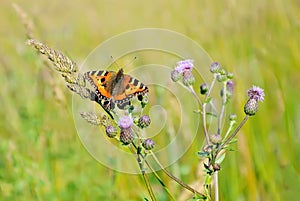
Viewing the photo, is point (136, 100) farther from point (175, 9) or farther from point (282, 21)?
point (175, 9)

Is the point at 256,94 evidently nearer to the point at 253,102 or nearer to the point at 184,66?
the point at 253,102

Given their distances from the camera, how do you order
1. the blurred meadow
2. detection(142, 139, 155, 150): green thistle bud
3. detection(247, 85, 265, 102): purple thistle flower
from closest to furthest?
detection(142, 139, 155, 150): green thistle bud < detection(247, 85, 265, 102): purple thistle flower < the blurred meadow

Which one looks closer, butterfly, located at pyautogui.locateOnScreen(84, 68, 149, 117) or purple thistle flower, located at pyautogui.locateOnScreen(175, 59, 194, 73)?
butterfly, located at pyautogui.locateOnScreen(84, 68, 149, 117)

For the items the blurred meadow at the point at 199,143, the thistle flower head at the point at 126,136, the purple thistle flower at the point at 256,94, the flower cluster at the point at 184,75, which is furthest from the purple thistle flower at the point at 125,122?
the blurred meadow at the point at 199,143

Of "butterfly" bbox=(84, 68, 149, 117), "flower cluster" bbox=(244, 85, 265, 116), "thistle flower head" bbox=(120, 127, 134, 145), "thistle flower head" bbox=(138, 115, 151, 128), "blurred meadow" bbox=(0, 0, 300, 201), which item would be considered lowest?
"thistle flower head" bbox=(120, 127, 134, 145)

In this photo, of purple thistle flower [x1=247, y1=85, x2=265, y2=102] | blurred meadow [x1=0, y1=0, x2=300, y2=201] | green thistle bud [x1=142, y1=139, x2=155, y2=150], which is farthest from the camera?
blurred meadow [x1=0, y1=0, x2=300, y2=201]

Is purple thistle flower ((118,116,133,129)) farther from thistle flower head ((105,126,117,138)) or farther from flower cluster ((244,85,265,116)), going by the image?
flower cluster ((244,85,265,116))

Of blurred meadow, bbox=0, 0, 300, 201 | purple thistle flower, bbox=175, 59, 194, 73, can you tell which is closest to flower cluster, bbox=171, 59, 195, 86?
purple thistle flower, bbox=175, 59, 194, 73

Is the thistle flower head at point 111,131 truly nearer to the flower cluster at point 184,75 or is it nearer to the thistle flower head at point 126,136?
the thistle flower head at point 126,136
